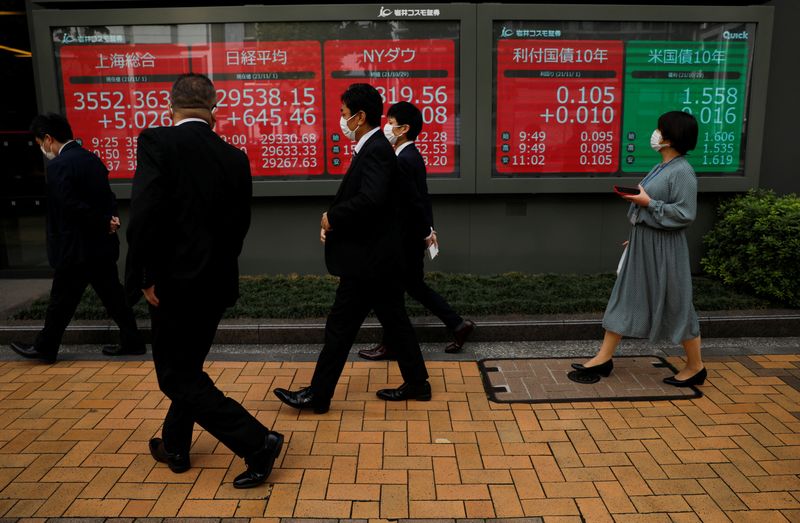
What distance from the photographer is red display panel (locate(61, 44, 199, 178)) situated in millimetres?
6414

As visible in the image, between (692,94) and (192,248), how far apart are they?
18.2 ft

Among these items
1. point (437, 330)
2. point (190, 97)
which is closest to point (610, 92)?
point (437, 330)

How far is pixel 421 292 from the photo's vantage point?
4938 millimetres

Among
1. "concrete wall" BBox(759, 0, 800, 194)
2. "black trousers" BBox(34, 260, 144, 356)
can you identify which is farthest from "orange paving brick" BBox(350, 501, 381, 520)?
"concrete wall" BBox(759, 0, 800, 194)

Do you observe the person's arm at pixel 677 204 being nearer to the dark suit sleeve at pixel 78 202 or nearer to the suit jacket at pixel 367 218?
the suit jacket at pixel 367 218

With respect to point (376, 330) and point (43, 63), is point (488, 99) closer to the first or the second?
point (376, 330)

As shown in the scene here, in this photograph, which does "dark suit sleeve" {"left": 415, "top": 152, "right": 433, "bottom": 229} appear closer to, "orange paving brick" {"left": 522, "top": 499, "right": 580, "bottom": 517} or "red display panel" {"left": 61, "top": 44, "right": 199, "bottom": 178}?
"orange paving brick" {"left": 522, "top": 499, "right": 580, "bottom": 517}

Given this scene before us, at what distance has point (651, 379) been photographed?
4.52 meters

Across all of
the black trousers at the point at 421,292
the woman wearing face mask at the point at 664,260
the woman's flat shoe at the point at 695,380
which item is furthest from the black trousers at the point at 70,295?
the woman's flat shoe at the point at 695,380

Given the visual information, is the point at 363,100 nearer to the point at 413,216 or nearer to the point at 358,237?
the point at 358,237

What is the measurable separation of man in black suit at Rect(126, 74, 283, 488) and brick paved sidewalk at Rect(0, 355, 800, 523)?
362 mm

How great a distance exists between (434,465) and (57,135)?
3.51 meters

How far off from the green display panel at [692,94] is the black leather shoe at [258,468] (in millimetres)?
4913

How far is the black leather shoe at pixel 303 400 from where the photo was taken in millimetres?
3971
